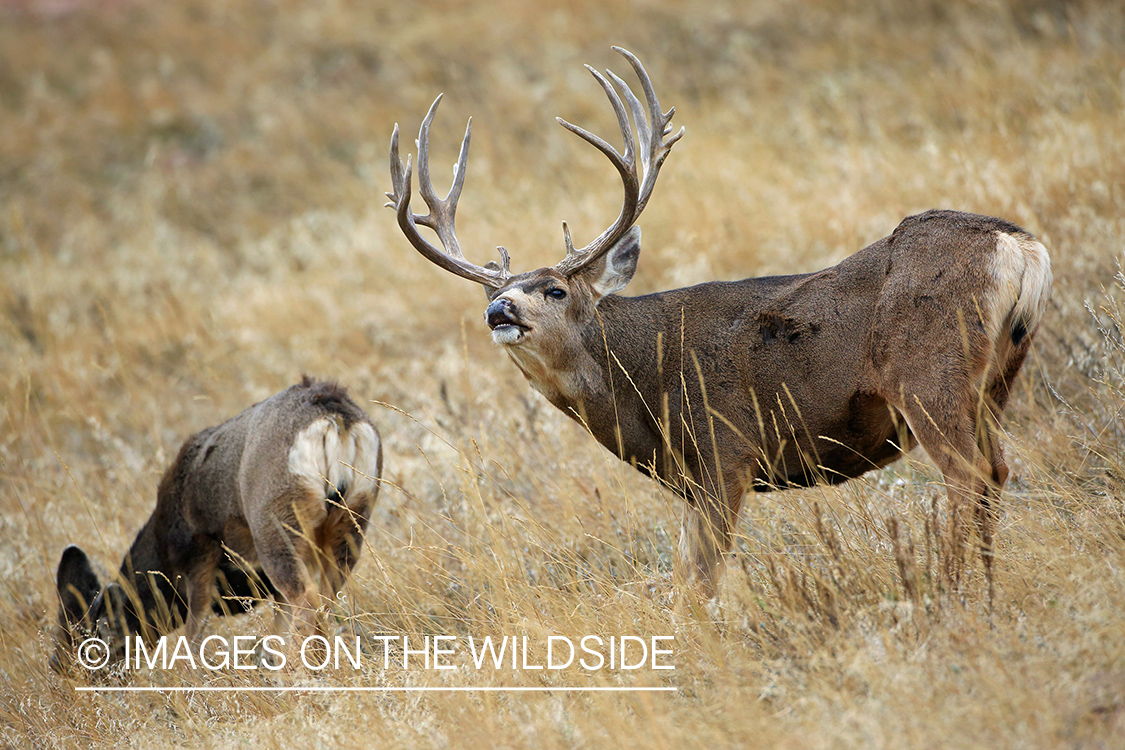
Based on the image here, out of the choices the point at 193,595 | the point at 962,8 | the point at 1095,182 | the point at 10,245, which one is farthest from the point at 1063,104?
the point at 10,245

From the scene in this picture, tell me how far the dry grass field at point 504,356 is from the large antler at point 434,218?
0.97 m

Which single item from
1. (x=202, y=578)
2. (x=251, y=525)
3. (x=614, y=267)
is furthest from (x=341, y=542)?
(x=614, y=267)

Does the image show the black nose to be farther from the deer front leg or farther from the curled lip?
the deer front leg

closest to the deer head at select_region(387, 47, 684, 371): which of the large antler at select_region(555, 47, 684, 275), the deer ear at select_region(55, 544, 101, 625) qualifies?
the large antler at select_region(555, 47, 684, 275)

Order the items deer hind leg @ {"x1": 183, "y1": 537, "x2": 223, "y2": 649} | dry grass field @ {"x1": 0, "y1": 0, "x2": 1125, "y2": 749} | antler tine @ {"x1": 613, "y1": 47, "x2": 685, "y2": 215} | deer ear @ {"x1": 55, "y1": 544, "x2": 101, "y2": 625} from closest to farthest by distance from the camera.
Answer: dry grass field @ {"x1": 0, "y1": 0, "x2": 1125, "y2": 749} → antler tine @ {"x1": 613, "y1": 47, "x2": 685, "y2": 215} → deer ear @ {"x1": 55, "y1": 544, "x2": 101, "y2": 625} → deer hind leg @ {"x1": 183, "y1": 537, "x2": 223, "y2": 649}

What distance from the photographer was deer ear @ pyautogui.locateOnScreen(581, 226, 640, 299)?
16.2 ft

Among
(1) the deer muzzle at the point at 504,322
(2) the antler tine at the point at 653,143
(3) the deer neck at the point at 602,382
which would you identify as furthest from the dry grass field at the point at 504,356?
(2) the antler tine at the point at 653,143

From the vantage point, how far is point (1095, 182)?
735 centimetres

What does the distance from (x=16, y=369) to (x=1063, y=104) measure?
36.9 ft

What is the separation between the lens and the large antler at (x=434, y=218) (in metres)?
4.90

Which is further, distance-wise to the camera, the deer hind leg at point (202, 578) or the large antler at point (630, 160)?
the deer hind leg at point (202, 578)

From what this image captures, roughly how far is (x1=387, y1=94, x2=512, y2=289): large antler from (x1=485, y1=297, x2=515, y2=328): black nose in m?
0.53

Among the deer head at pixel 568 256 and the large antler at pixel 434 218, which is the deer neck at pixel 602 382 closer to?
the deer head at pixel 568 256

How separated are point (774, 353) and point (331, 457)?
8.02 feet
